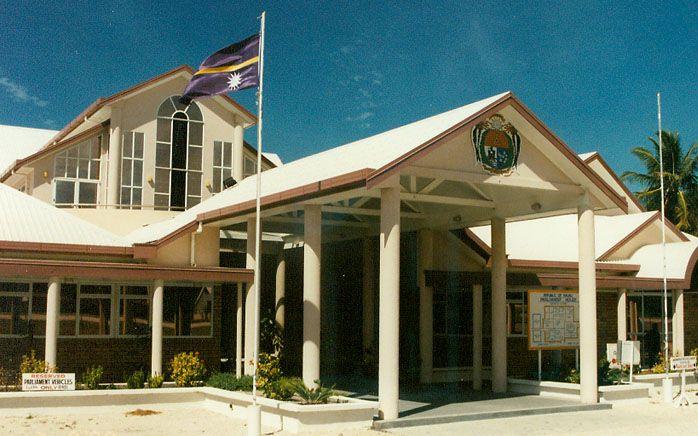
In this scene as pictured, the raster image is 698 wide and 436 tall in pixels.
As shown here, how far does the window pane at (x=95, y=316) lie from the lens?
18.9 meters

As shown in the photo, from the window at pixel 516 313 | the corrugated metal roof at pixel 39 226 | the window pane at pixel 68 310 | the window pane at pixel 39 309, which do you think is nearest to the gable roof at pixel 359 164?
the corrugated metal roof at pixel 39 226

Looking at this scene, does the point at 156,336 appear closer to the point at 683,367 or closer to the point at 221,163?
the point at 683,367

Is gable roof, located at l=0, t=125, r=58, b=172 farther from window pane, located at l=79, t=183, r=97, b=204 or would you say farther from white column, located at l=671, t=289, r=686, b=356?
white column, located at l=671, t=289, r=686, b=356

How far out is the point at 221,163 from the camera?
3023 centimetres

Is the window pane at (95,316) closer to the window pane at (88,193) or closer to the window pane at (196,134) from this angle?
the window pane at (88,193)

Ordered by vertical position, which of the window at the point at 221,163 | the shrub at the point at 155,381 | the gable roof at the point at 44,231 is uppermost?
the window at the point at 221,163

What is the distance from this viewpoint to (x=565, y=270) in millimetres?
22875

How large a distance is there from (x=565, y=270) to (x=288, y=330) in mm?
8306

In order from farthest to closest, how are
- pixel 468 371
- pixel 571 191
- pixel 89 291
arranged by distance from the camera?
pixel 468 371 → pixel 89 291 → pixel 571 191

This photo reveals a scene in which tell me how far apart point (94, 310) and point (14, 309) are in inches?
68.2

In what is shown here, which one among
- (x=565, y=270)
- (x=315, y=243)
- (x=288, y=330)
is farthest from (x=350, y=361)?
(x=315, y=243)

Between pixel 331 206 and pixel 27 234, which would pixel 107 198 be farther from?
pixel 331 206

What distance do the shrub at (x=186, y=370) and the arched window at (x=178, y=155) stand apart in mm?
11690

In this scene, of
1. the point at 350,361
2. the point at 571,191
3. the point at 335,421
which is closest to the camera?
the point at 335,421
